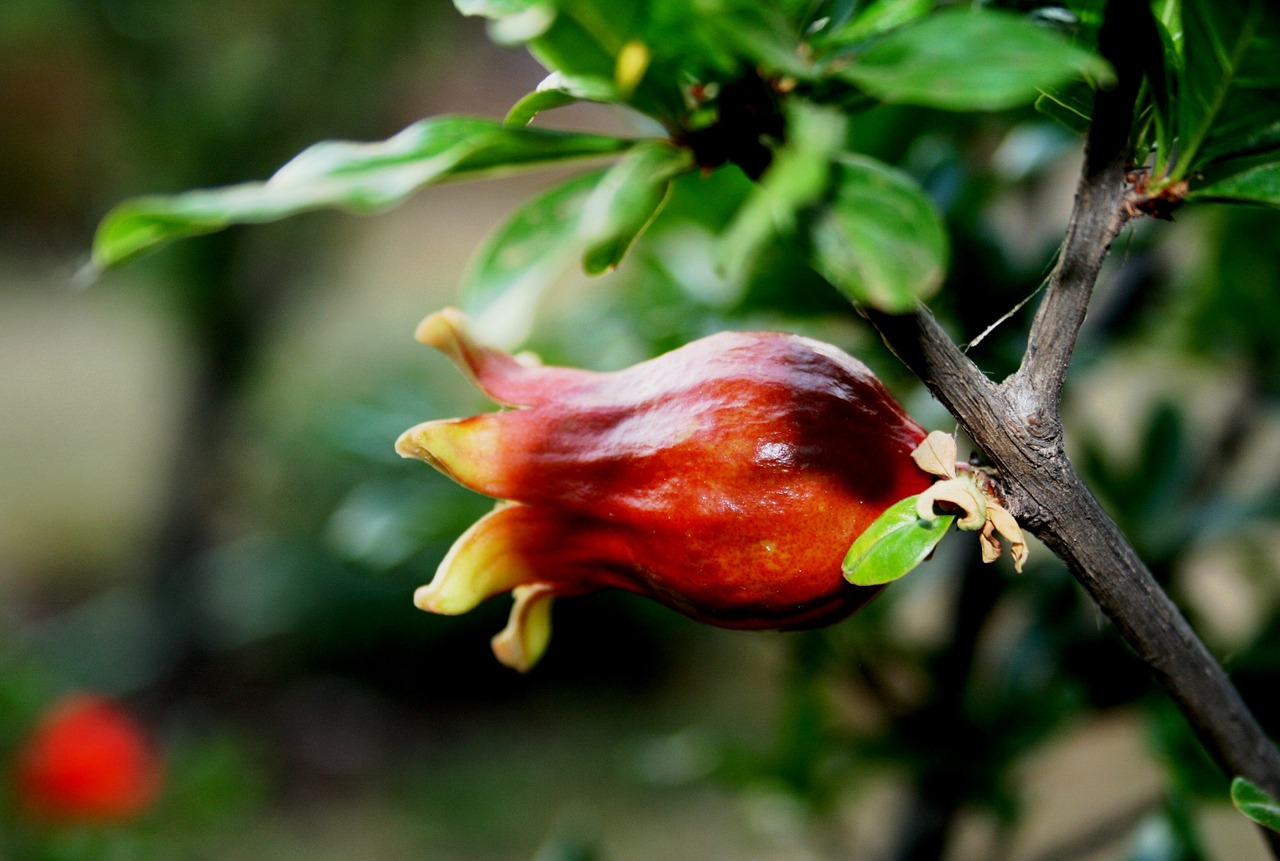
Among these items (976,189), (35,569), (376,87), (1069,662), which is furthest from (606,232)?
(35,569)

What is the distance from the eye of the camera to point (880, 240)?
7.9 inches

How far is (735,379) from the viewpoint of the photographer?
287 millimetres

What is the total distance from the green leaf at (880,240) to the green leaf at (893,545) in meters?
0.07

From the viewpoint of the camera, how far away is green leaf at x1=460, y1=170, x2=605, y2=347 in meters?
0.21

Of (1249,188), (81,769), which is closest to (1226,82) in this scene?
(1249,188)

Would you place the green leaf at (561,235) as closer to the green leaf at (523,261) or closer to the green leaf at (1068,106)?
the green leaf at (523,261)

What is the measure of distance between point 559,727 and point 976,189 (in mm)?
2470

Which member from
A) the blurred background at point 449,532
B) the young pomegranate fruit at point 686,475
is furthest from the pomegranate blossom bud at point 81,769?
the young pomegranate fruit at point 686,475

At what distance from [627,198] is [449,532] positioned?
56 cm

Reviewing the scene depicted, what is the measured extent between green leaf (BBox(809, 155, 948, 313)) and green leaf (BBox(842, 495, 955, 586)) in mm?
74

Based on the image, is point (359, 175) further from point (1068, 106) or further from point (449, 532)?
point (449, 532)

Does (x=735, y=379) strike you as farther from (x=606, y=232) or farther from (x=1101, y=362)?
(x=1101, y=362)

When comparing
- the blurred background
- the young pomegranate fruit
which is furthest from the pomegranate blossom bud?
the young pomegranate fruit

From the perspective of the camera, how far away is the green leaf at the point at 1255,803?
0.90 ft
